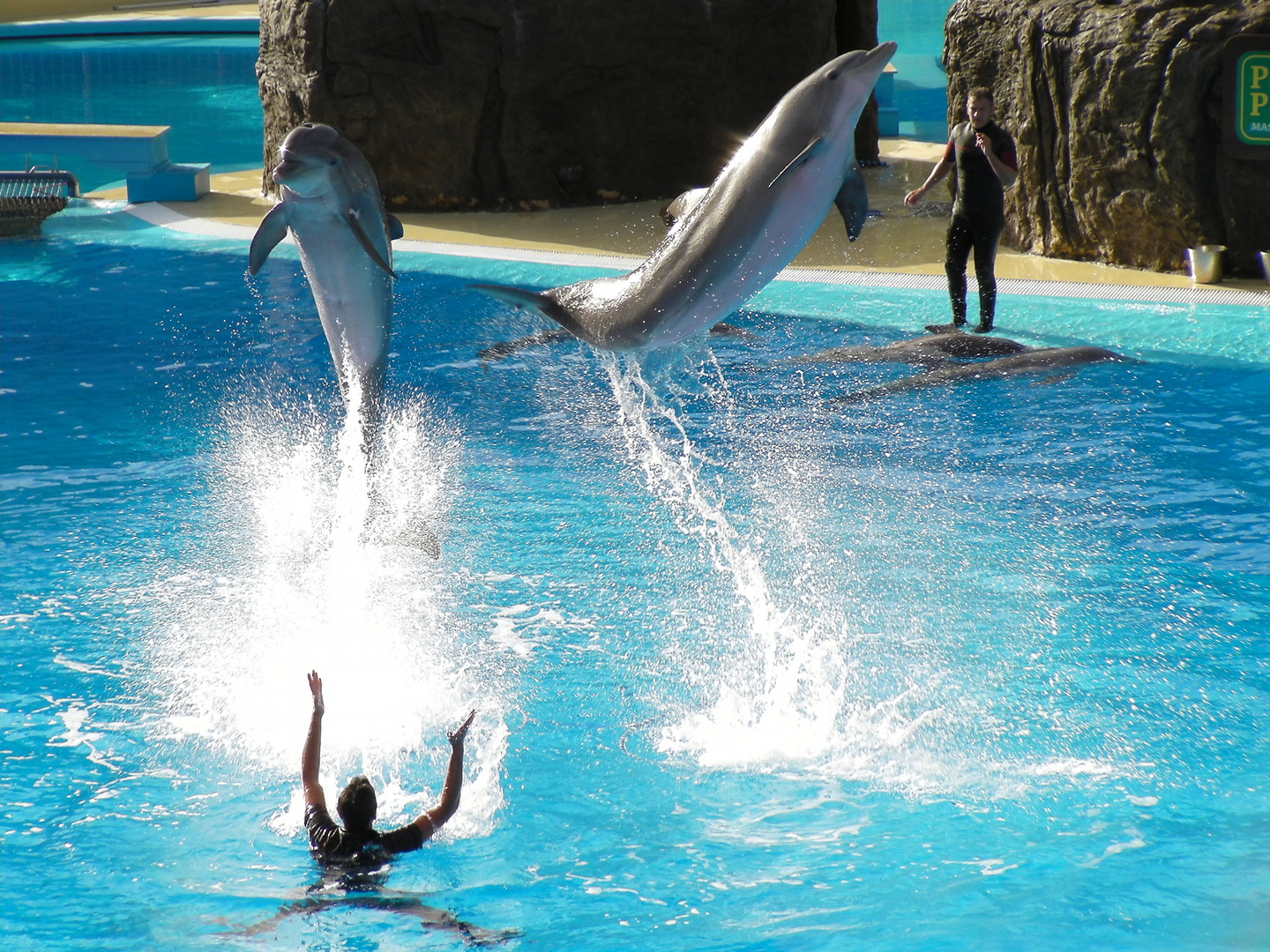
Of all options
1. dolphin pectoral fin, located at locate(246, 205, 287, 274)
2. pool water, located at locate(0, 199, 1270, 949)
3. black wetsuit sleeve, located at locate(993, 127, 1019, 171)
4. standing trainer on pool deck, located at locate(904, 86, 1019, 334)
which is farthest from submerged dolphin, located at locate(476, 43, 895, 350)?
black wetsuit sleeve, located at locate(993, 127, 1019, 171)

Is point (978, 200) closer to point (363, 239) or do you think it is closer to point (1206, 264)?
point (1206, 264)

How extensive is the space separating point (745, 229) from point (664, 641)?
6.90ft

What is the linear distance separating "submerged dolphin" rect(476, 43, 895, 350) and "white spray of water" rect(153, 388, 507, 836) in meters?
1.64

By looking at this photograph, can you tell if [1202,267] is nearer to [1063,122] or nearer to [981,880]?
[1063,122]

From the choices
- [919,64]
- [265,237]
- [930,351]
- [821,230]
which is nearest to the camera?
[265,237]

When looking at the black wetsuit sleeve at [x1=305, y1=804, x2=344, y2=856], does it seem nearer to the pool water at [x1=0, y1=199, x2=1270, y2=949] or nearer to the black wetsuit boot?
the pool water at [x1=0, y1=199, x2=1270, y2=949]

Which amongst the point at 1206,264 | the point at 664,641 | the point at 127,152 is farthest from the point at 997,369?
the point at 127,152

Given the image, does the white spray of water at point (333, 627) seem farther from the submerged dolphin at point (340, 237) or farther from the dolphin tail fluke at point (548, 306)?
the dolphin tail fluke at point (548, 306)

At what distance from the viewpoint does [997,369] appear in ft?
26.3

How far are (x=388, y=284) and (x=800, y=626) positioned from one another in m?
2.19

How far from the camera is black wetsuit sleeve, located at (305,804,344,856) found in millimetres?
3926

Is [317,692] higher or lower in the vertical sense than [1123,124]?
lower

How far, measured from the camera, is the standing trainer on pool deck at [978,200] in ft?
27.5

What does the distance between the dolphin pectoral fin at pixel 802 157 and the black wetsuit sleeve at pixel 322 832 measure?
2264 millimetres
